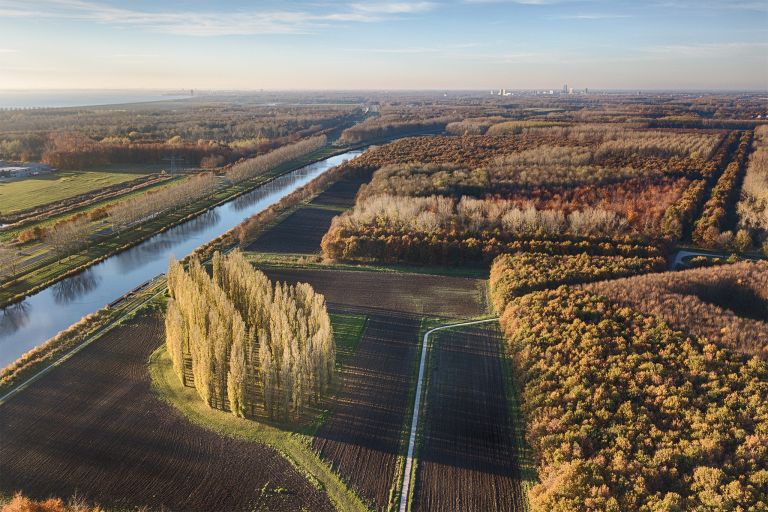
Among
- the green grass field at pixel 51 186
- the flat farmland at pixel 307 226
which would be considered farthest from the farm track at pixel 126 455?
the green grass field at pixel 51 186

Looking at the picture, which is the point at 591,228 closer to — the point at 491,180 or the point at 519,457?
the point at 491,180

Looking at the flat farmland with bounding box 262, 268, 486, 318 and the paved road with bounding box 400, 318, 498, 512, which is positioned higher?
the flat farmland with bounding box 262, 268, 486, 318

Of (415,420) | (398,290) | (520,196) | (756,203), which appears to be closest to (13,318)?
(398,290)

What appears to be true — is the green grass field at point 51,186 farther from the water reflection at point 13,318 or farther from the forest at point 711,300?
the forest at point 711,300

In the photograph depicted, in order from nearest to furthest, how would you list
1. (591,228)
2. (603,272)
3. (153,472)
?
(153,472), (603,272), (591,228)

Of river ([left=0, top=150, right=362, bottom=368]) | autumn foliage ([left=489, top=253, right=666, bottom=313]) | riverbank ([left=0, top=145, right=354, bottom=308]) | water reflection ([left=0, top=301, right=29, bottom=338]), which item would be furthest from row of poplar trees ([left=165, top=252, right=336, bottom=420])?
riverbank ([left=0, top=145, right=354, bottom=308])

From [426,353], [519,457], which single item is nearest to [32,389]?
[426,353]

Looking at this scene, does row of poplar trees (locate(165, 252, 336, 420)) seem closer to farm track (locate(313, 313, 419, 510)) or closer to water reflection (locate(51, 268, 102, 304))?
farm track (locate(313, 313, 419, 510))

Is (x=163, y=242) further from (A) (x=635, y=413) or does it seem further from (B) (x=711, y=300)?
(B) (x=711, y=300)
